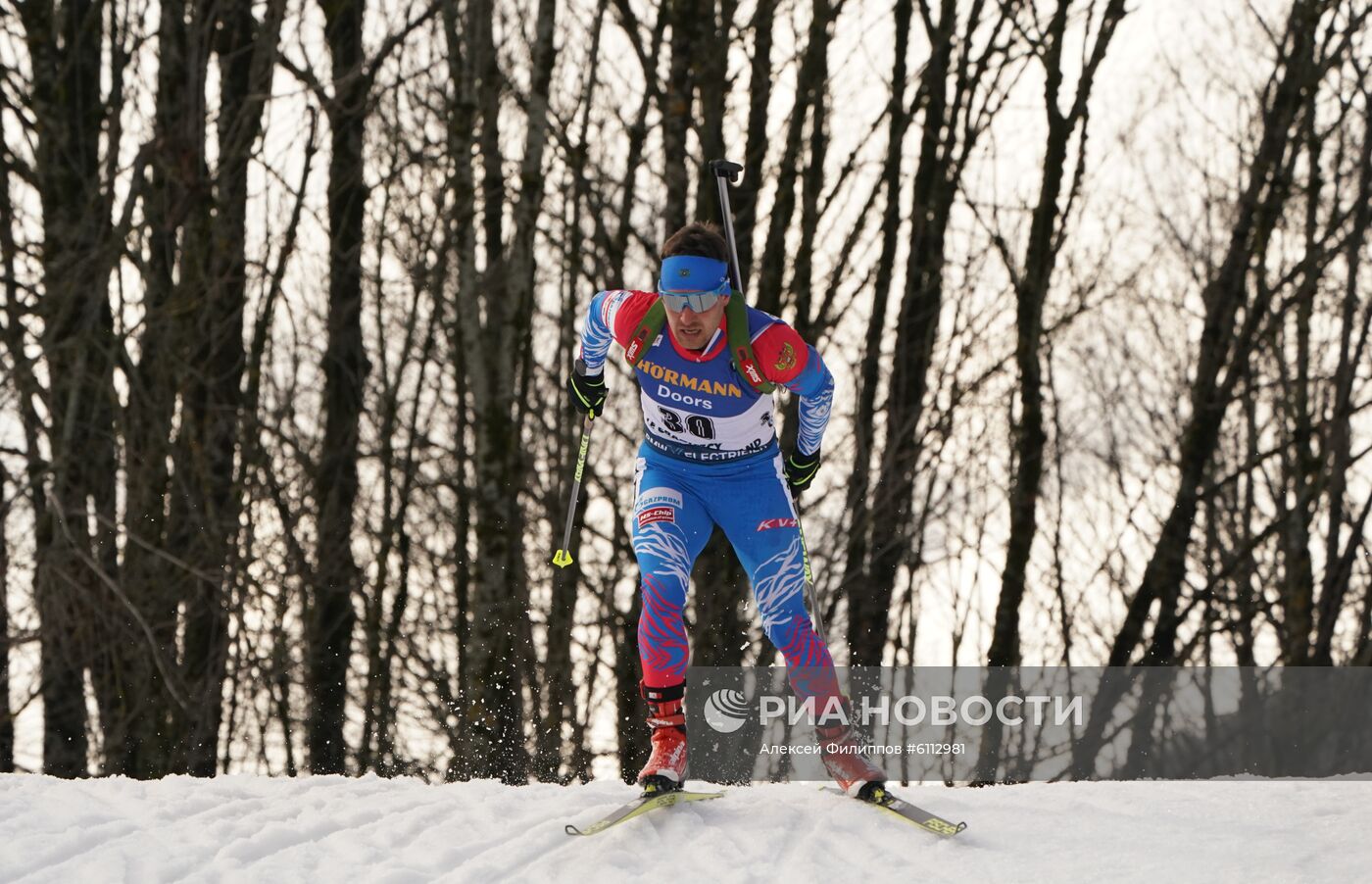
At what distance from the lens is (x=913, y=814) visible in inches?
192

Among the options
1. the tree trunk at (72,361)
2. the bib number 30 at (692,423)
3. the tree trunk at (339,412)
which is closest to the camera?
the bib number 30 at (692,423)

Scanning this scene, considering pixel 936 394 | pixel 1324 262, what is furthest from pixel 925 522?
pixel 1324 262

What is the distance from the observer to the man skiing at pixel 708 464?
192 inches

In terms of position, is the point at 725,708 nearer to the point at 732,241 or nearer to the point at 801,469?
the point at 801,469

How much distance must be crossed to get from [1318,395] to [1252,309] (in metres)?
4.30

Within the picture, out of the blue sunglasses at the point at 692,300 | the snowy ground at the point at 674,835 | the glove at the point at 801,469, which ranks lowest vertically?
the snowy ground at the point at 674,835

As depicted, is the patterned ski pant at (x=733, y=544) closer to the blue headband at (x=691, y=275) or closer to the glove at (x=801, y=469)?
the glove at (x=801, y=469)

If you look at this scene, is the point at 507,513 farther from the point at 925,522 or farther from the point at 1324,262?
the point at 1324,262

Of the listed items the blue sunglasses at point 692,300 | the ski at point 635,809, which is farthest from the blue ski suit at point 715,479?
the ski at point 635,809

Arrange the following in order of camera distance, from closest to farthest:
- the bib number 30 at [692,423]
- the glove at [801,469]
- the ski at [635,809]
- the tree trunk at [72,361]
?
the ski at [635,809], the bib number 30 at [692,423], the glove at [801,469], the tree trunk at [72,361]

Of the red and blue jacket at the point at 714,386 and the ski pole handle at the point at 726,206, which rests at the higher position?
the ski pole handle at the point at 726,206

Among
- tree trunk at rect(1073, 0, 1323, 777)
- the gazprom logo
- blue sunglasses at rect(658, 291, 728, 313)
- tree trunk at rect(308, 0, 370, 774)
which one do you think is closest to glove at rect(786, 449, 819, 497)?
blue sunglasses at rect(658, 291, 728, 313)

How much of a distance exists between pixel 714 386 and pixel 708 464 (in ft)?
1.11

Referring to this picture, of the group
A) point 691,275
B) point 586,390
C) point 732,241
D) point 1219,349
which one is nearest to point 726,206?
point 732,241
